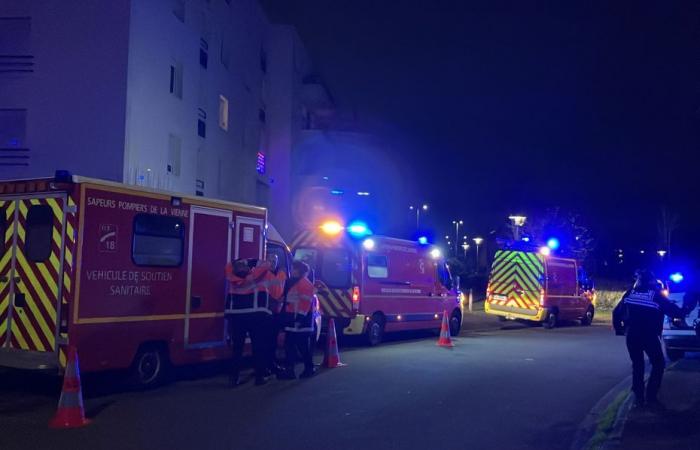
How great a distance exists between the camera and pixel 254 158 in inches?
1270

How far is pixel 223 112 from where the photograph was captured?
28.1 meters

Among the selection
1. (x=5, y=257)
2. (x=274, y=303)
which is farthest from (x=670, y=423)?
(x=5, y=257)

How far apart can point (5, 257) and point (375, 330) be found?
839 centimetres

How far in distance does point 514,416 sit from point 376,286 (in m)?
7.27

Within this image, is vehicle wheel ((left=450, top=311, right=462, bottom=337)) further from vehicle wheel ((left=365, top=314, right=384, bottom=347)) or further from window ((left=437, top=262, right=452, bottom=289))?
vehicle wheel ((left=365, top=314, right=384, bottom=347))

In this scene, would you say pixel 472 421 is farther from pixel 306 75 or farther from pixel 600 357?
pixel 306 75

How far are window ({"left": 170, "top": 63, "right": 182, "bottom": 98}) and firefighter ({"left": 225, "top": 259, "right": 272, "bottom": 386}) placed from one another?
1413 centimetres

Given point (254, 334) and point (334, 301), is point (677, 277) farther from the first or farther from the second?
point (254, 334)

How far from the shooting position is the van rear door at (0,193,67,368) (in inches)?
→ 323

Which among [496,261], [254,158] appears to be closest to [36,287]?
[496,261]

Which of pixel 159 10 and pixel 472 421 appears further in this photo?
pixel 159 10

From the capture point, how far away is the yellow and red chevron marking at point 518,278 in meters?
21.3

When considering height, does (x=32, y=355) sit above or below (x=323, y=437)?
above

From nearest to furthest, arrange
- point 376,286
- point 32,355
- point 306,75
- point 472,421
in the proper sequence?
point 472,421, point 32,355, point 376,286, point 306,75
